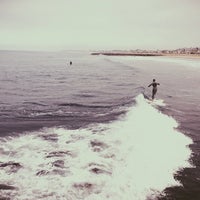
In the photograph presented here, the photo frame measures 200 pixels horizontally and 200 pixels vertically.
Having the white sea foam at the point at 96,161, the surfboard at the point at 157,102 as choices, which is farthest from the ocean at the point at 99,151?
the surfboard at the point at 157,102

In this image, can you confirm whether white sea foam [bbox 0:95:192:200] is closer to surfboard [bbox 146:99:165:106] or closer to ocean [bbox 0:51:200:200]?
ocean [bbox 0:51:200:200]

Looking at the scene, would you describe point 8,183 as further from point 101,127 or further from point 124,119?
point 124,119

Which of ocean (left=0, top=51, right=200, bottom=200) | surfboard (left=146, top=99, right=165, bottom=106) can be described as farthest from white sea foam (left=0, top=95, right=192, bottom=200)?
surfboard (left=146, top=99, right=165, bottom=106)

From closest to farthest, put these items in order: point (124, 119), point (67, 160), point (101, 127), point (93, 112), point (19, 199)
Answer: point (19, 199) → point (67, 160) → point (101, 127) → point (124, 119) → point (93, 112)

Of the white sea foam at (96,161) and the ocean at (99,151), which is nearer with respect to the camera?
the white sea foam at (96,161)

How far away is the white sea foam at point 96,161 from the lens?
8562 mm

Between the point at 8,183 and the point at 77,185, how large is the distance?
2164 millimetres

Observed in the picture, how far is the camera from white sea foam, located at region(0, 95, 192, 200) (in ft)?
28.1

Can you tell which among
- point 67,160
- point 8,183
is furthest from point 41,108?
point 8,183

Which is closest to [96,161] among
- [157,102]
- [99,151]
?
[99,151]

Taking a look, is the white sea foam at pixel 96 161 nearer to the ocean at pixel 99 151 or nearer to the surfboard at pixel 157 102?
the ocean at pixel 99 151

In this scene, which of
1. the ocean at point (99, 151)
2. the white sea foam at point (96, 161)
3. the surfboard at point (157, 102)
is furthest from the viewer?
the surfboard at point (157, 102)

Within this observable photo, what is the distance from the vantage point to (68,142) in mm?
12891

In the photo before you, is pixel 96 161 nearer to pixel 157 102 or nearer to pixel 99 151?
pixel 99 151
